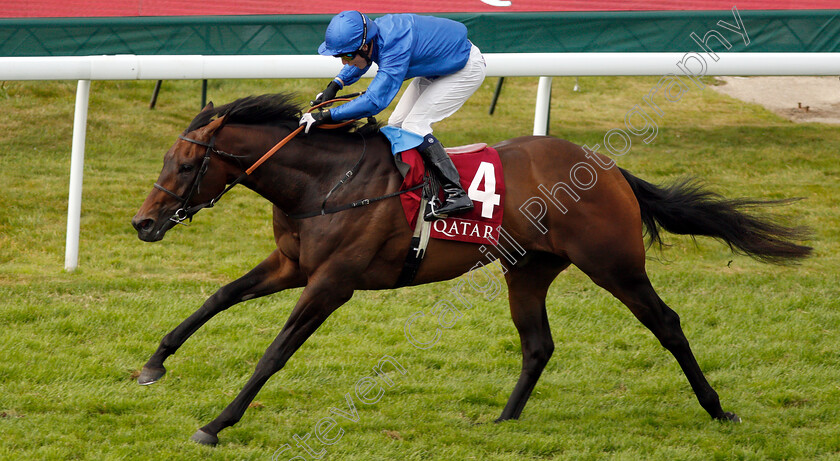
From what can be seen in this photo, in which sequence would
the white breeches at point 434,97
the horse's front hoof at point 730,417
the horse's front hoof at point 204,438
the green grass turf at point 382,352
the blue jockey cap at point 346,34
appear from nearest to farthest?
the blue jockey cap at point 346,34
the horse's front hoof at point 204,438
the green grass turf at point 382,352
the white breeches at point 434,97
the horse's front hoof at point 730,417

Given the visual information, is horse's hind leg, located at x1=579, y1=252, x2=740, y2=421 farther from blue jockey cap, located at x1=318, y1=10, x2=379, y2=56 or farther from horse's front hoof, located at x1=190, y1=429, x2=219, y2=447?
horse's front hoof, located at x1=190, y1=429, x2=219, y2=447

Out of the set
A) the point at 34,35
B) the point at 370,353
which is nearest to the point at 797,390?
the point at 370,353

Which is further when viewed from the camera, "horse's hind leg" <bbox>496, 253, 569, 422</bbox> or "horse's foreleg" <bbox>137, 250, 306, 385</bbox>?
"horse's hind leg" <bbox>496, 253, 569, 422</bbox>

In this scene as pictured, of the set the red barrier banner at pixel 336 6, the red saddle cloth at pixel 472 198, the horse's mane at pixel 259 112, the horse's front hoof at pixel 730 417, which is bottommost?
the horse's front hoof at pixel 730 417

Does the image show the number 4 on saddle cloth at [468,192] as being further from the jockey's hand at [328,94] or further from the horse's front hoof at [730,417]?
the horse's front hoof at [730,417]

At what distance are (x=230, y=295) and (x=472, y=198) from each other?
4.34ft

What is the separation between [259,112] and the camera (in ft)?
14.3

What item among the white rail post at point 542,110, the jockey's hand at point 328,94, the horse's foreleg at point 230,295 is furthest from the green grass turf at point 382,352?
the jockey's hand at point 328,94

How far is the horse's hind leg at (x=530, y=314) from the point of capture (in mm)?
4820

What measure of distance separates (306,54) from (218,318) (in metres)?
2.53

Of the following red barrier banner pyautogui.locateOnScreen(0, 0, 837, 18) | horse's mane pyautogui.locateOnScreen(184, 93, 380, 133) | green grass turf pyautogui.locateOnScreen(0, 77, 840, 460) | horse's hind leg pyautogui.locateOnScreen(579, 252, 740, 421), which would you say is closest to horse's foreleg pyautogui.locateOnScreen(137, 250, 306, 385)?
green grass turf pyautogui.locateOnScreen(0, 77, 840, 460)

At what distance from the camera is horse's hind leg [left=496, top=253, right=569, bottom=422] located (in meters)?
4.82

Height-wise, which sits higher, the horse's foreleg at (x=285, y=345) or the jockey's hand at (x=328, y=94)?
the jockey's hand at (x=328, y=94)

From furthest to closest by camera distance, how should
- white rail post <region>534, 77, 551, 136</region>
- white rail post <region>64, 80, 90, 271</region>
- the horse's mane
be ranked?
white rail post <region>534, 77, 551, 136</region> < white rail post <region>64, 80, 90, 271</region> < the horse's mane
